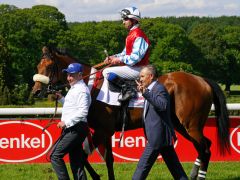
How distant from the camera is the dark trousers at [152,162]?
6.03 meters

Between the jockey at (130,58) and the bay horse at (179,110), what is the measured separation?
257mm

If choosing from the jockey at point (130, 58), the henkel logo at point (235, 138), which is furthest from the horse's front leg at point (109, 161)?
the henkel logo at point (235, 138)

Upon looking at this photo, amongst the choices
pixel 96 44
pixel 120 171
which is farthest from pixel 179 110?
pixel 96 44

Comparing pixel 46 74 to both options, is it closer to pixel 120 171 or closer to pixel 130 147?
pixel 120 171

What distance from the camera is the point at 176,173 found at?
615 cm

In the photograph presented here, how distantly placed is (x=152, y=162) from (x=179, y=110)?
2.33 meters

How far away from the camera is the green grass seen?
28.5 ft

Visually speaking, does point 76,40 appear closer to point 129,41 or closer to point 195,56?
point 195,56

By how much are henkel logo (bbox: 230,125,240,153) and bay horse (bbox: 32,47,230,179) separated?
172cm

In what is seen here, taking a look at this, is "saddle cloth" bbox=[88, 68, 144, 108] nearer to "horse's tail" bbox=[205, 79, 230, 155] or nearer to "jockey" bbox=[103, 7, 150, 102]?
"jockey" bbox=[103, 7, 150, 102]

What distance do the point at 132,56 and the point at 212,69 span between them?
A: 237ft

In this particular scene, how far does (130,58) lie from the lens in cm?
785

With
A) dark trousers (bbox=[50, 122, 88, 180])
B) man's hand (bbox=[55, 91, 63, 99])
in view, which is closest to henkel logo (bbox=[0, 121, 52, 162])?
man's hand (bbox=[55, 91, 63, 99])

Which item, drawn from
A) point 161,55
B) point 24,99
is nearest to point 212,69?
point 161,55
